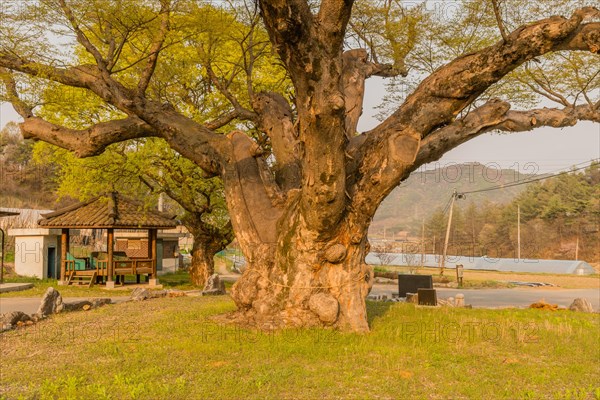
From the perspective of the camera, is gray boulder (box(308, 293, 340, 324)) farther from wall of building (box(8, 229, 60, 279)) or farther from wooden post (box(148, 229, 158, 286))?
wall of building (box(8, 229, 60, 279))

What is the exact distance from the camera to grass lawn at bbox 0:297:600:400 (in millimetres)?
5730

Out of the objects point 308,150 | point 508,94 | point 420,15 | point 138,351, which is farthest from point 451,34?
point 138,351

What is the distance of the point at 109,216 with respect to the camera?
21641 millimetres

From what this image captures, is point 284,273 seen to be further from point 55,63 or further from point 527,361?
point 55,63

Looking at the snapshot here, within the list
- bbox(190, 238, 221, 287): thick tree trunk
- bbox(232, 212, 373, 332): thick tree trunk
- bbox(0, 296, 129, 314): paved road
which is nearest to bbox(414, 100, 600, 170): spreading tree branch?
bbox(232, 212, 373, 332): thick tree trunk

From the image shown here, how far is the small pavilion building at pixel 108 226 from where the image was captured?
21.5m

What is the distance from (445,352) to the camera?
7750mm

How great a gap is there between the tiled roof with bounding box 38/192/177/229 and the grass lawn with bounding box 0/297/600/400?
38.3ft

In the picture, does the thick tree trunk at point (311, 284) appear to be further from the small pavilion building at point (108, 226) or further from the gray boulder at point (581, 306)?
the small pavilion building at point (108, 226)

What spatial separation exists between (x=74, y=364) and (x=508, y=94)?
1354 cm

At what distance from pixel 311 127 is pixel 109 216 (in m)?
16.7

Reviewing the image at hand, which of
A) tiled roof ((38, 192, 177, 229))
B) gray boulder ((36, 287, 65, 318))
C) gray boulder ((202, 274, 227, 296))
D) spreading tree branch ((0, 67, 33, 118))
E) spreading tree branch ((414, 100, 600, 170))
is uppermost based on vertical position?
spreading tree branch ((0, 67, 33, 118))

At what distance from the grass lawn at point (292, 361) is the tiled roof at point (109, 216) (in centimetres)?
1167

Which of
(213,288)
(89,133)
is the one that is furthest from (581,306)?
(89,133)
